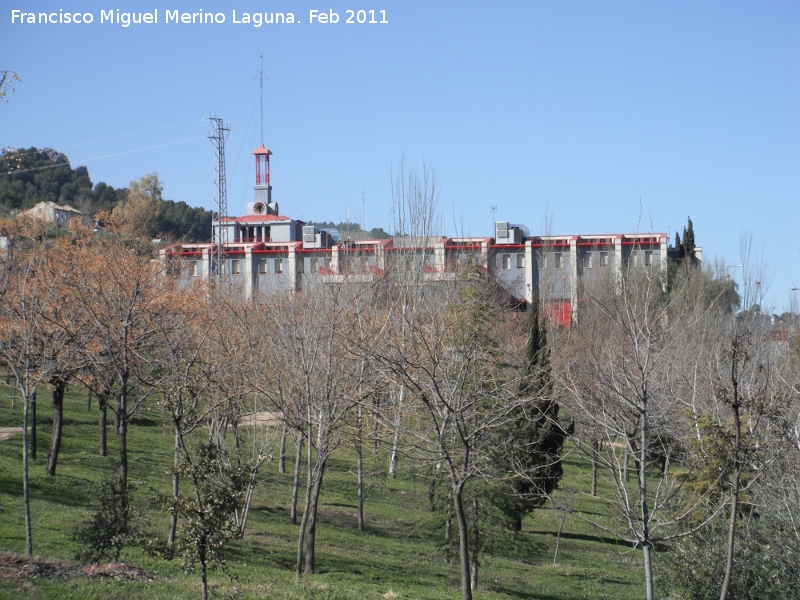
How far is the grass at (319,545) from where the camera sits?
12.4m

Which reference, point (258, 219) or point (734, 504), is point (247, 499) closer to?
point (734, 504)

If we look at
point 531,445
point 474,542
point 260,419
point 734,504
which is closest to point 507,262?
point 531,445

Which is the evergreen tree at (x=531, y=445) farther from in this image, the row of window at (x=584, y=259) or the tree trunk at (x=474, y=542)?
the row of window at (x=584, y=259)

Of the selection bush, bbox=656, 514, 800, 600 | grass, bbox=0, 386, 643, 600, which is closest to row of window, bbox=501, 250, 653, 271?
grass, bbox=0, 386, 643, 600

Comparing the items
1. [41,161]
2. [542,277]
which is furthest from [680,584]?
[41,161]

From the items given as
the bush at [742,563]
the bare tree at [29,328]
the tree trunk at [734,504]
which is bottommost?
the bush at [742,563]

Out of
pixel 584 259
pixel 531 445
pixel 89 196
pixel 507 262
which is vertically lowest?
pixel 531 445

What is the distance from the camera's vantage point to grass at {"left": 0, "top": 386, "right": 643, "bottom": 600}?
1237 cm

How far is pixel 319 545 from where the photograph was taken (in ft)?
60.8

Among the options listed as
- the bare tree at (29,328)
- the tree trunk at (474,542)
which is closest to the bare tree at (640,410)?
the tree trunk at (474,542)

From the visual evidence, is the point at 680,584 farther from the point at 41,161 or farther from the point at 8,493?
the point at 41,161

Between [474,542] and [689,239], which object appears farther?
[689,239]

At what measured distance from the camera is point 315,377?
15.9m

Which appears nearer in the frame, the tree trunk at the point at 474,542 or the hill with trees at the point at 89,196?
the tree trunk at the point at 474,542
